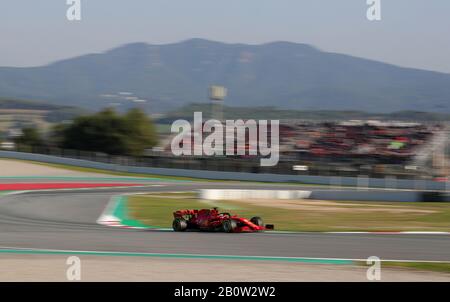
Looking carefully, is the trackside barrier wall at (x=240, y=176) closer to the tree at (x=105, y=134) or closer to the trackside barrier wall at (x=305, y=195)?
the trackside barrier wall at (x=305, y=195)

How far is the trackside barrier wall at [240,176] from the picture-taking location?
121 ft

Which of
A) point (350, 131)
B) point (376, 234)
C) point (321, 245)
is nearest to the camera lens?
point (321, 245)

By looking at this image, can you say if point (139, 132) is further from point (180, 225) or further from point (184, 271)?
point (184, 271)

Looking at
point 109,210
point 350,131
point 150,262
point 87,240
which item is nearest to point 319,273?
point 150,262

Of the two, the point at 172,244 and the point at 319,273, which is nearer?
the point at 319,273

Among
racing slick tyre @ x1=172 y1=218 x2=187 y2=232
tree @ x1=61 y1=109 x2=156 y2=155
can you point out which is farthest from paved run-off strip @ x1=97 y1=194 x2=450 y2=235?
tree @ x1=61 y1=109 x2=156 y2=155

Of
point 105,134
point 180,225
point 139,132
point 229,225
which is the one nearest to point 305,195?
point 180,225

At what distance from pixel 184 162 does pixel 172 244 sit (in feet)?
114

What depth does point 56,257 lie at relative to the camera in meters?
11.8

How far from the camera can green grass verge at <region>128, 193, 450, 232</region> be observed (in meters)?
18.2

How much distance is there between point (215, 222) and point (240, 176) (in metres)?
28.8

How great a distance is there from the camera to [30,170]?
44031mm

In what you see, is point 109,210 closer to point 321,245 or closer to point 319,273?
point 321,245
